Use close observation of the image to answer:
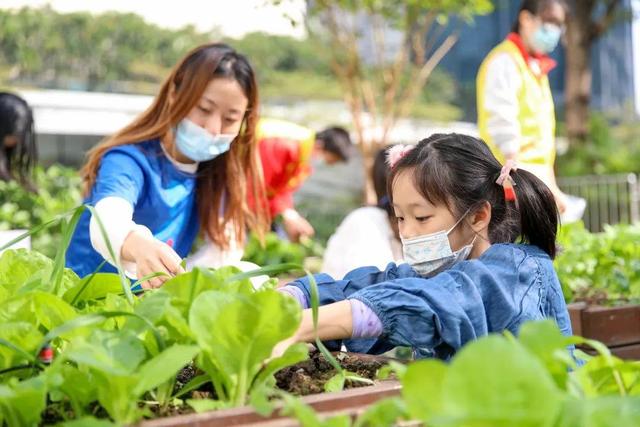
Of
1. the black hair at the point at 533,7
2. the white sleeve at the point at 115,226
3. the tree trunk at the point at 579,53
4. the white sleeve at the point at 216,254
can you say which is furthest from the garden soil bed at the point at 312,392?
the tree trunk at the point at 579,53

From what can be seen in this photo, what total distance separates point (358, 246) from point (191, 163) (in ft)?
3.81

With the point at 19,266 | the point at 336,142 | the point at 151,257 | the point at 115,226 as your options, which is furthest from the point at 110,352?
the point at 336,142

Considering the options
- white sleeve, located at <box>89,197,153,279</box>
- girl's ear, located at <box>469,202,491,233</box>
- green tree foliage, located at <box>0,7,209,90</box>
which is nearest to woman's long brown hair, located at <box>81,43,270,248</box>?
white sleeve, located at <box>89,197,153,279</box>

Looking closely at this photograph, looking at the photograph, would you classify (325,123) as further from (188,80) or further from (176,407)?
(176,407)

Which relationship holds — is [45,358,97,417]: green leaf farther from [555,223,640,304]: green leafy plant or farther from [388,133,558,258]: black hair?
[555,223,640,304]: green leafy plant

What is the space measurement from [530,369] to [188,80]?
8.53 feet

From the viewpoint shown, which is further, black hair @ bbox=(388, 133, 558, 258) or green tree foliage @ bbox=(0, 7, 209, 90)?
green tree foliage @ bbox=(0, 7, 209, 90)

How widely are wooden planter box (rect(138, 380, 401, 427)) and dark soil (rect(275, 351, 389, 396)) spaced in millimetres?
172

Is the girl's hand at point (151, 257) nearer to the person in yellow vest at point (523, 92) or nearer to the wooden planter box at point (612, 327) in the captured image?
the wooden planter box at point (612, 327)

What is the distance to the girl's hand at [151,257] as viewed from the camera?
222 cm

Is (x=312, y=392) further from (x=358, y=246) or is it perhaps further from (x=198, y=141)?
(x=358, y=246)

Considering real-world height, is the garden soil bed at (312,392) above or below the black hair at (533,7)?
below

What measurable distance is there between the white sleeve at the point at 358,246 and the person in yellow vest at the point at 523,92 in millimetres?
728

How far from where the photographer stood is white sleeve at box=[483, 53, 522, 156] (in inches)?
190
